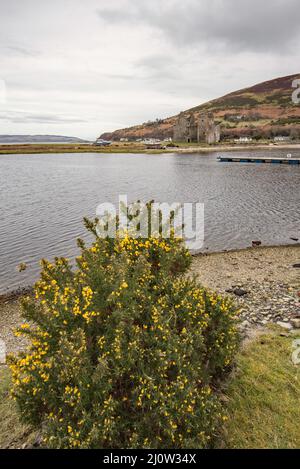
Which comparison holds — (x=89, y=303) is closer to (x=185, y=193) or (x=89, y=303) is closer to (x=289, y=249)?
(x=289, y=249)

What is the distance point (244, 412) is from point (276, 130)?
213 metres

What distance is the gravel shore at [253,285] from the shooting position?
480 inches

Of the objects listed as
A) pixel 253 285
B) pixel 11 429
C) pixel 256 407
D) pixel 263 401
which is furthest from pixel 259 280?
pixel 11 429

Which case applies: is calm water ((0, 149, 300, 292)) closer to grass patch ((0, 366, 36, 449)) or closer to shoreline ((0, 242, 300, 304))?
shoreline ((0, 242, 300, 304))

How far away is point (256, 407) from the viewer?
7.17 metres

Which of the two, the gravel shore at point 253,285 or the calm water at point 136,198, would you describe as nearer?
the gravel shore at point 253,285

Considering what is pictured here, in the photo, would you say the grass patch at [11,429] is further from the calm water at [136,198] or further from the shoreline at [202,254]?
the calm water at [136,198]

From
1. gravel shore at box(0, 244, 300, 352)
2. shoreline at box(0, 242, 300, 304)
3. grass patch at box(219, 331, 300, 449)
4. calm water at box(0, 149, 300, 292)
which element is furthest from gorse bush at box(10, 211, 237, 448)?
calm water at box(0, 149, 300, 292)

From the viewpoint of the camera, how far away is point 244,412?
702 cm

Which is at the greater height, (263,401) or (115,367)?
(115,367)

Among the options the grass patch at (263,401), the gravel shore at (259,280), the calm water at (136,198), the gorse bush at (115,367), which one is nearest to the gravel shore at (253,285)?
the gravel shore at (259,280)

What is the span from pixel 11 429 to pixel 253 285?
12739 millimetres

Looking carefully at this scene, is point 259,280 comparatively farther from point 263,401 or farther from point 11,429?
point 11,429

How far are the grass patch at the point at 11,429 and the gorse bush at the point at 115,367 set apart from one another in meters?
0.77
